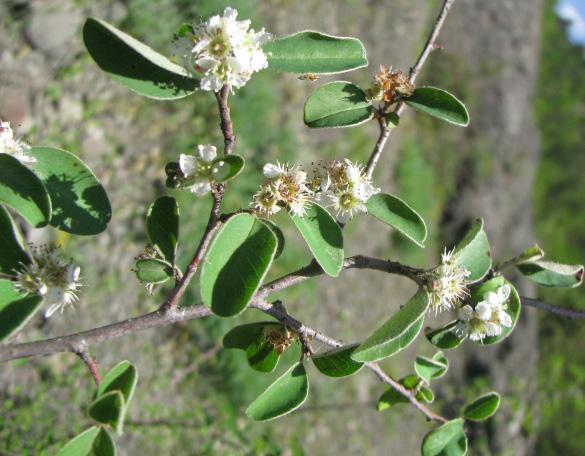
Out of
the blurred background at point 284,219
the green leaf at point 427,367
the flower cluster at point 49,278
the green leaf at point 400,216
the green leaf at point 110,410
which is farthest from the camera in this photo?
the blurred background at point 284,219

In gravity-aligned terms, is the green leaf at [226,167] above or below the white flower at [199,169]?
above

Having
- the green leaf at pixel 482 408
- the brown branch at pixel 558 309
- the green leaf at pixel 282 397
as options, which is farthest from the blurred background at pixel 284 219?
the brown branch at pixel 558 309

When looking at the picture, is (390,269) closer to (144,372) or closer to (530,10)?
(144,372)

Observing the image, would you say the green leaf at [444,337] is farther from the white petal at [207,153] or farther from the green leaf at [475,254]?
the white petal at [207,153]

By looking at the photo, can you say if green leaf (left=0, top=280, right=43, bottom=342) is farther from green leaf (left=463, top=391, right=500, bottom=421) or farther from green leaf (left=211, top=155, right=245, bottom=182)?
green leaf (left=463, top=391, right=500, bottom=421)

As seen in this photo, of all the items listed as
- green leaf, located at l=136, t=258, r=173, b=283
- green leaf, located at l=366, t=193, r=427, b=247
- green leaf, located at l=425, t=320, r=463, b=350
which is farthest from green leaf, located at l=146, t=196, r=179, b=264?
green leaf, located at l=425, t=320, r=463, b=350

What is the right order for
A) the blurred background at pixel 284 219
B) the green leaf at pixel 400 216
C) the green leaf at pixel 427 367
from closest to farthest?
the green leaf at pixel 400 216 < the green leaf at pixel 427 367 < the blurred background at pixel 284 219

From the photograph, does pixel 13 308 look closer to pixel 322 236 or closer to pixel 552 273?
pixel 322 236

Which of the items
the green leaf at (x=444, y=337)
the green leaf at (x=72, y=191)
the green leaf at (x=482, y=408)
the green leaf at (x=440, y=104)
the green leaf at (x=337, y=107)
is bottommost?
the green leaf at (x=482, y=408)
